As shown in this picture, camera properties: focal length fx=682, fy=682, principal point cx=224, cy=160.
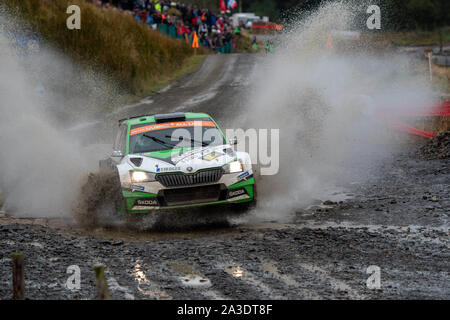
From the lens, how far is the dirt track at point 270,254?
6.38 metres

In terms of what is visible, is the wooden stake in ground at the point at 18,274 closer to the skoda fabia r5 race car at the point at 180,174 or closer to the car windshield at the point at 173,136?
the skoda fabia r5 race car at the point at 180,174

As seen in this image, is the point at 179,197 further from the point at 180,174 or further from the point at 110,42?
the point at 110,42

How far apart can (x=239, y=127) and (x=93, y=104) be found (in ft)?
27.5

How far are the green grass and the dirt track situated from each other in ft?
61.8

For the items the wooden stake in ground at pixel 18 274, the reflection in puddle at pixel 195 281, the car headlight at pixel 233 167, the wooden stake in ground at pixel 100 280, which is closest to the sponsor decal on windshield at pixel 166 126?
the car headlight at pixel 233 167

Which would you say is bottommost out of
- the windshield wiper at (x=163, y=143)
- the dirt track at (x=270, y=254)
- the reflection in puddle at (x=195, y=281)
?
the dirt track at (x=270, y=254)

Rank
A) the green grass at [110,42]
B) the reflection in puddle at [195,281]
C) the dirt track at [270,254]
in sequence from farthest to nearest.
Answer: the green grass at [110,42] → the reflection in puddle at [195,281] → the dirt track at [270,254]

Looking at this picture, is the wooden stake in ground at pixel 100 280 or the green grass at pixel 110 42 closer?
the wooden stake in ground at pixel 100 280

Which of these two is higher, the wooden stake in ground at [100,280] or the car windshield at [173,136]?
the car windshield at [173,136]

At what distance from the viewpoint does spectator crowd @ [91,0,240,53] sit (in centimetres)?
3931

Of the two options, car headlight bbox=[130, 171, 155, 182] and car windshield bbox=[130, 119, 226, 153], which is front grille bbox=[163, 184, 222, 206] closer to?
car headlight bbox=[130, 171, 155, 182]

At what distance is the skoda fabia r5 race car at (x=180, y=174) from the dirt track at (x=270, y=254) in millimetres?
448

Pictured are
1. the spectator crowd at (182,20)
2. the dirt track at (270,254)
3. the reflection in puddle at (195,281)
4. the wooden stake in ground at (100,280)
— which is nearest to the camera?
the wooden stake in ground at (100,280)

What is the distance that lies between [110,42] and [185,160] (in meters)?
23.0
